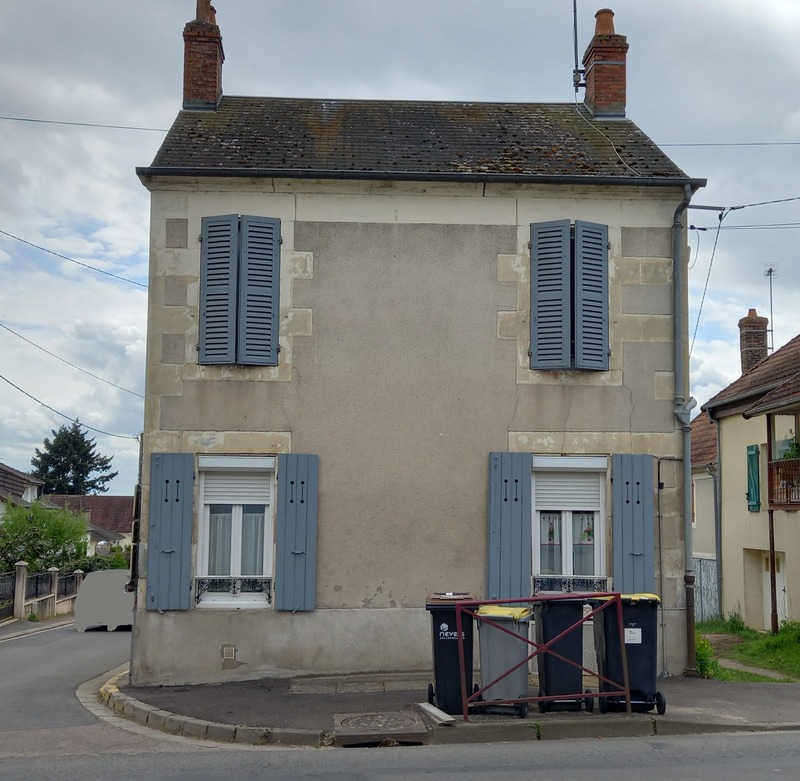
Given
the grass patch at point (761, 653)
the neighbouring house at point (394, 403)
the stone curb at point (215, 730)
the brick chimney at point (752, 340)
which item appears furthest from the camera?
the brick chimney at point (752, 340)

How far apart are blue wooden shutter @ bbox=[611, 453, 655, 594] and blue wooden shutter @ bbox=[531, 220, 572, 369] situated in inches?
58.6

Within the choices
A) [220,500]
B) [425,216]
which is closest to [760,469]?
[425,216]

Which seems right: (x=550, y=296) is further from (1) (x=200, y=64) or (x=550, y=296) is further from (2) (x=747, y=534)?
(2) (x=747, y=534)

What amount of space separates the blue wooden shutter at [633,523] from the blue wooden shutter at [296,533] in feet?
11.9

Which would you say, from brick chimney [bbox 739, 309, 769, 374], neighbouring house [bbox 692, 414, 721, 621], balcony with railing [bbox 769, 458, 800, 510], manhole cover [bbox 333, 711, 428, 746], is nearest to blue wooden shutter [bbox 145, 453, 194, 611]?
manhole cover [bbox 333, 711, 428, 746]

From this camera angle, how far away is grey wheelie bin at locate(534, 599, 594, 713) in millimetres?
9203

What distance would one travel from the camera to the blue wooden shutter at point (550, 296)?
11742 millimetres

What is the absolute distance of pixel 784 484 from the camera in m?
17.5

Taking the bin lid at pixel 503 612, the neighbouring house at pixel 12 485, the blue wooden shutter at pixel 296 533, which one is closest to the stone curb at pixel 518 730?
the bin lid at pixel 503 612

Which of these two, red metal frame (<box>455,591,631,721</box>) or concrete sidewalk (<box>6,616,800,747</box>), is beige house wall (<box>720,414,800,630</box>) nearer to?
concrete sidewalk (<box>6,616,800,747</box>)

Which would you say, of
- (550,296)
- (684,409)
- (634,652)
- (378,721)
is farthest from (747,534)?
(378,721)

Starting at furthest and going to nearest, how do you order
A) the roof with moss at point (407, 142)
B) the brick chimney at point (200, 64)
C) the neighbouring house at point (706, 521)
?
1. the neighbouring house at point (706, 521)
2. the brick chimney at point (200, 64)
3. the roof with moss at point (407, 142)

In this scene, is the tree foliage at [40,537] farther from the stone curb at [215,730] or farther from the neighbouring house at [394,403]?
the stone curb at [215,730]

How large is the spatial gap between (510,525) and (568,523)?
0.80 m
